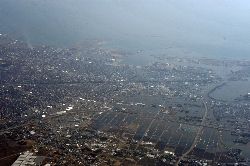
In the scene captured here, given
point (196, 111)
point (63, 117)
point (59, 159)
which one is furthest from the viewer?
point (196, 111)

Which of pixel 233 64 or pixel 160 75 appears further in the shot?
pixel 233 64

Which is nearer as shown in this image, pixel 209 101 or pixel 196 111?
pixel 196 111

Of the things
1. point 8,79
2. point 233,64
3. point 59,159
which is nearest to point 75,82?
point 8,79

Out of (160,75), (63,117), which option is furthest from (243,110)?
(63,117)

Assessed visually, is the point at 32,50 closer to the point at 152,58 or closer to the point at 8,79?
the point at 8,79

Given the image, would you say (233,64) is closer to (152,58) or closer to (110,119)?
(152,58)

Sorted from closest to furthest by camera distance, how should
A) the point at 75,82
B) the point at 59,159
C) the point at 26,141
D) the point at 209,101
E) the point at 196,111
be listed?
the point at 59,159 → the point at 26,141 → the point at 196,111 → the point at 209,101 → the point at 75,82
